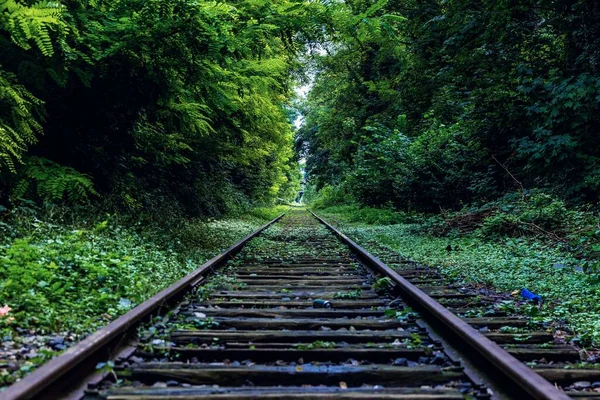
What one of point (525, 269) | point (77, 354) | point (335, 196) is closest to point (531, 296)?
point (525, 269)

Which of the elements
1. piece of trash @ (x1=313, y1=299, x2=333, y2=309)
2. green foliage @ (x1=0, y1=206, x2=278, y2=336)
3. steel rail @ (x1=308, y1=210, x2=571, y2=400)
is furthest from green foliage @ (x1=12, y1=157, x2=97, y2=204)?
steel rail @ (x1=308, y1=210, x2=571, y2=400)

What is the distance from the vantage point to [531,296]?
4594 mm

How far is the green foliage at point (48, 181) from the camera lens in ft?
20.0

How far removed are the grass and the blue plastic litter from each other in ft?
0.35

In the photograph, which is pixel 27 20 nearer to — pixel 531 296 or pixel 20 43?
pixel 20 43

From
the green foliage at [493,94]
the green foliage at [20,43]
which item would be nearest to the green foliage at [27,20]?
the green foliage at [20,43]

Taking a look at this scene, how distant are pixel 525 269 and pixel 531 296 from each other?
1700mm

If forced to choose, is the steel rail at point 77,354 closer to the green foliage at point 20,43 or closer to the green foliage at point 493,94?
the green foliage at point 20,43

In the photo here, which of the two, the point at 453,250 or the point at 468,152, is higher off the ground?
the point at 468,152

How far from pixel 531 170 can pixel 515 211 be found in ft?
5.90

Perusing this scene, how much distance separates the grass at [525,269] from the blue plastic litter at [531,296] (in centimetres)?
11

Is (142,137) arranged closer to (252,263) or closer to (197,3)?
(252,263)

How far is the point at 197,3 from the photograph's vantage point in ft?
17.5

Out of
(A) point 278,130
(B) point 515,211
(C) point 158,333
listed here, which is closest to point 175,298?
(C) point 158,333
